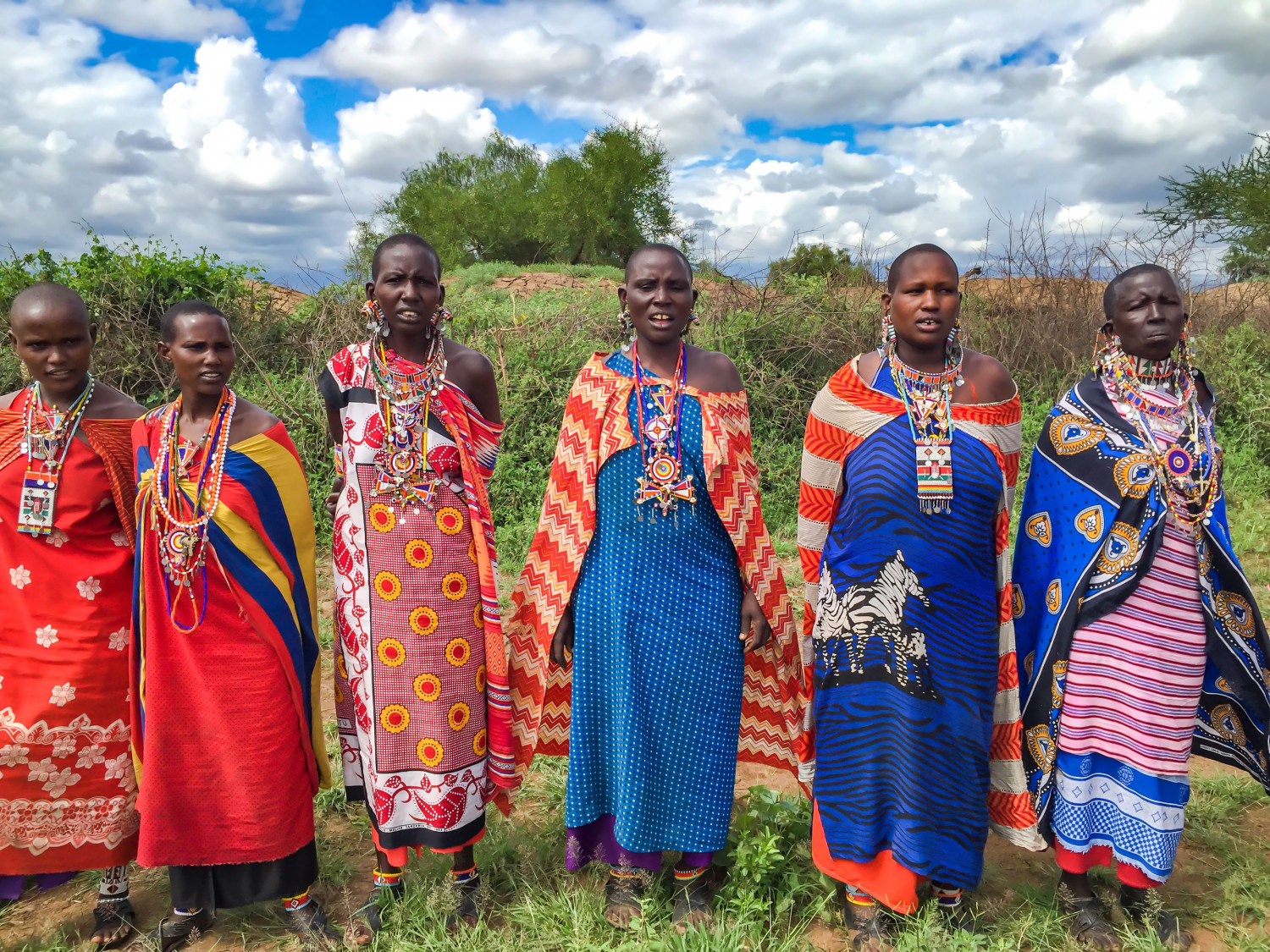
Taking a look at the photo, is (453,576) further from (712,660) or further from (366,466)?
(712,660)

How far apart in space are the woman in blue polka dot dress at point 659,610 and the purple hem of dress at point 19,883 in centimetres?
170

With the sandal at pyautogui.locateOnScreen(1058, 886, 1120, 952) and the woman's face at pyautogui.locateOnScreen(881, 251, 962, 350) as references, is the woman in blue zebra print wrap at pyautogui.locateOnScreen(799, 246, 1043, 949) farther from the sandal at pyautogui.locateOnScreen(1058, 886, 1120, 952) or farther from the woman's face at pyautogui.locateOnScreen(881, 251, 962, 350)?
the sandal at pyautogui.locateOnScreen(1058, 886, 1120, 952)

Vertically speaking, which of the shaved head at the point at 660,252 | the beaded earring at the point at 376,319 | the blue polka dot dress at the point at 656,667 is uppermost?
the shaved head at the point at 660,252

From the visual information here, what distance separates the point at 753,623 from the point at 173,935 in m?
2.02

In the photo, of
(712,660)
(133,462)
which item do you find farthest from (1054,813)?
(133,462)

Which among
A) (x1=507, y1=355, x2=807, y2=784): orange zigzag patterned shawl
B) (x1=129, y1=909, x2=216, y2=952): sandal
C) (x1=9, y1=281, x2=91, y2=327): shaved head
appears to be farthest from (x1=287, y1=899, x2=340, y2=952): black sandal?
(x1=9, y1=281, x2=91, y2=327): shaved head

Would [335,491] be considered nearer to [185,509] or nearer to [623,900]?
[185,509]

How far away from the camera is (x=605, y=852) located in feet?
9.14

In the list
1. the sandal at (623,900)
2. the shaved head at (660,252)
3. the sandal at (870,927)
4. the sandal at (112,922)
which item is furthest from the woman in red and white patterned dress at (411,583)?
the sandal at (870,927)

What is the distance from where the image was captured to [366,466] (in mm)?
2666

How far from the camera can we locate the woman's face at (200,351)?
2.60 meters

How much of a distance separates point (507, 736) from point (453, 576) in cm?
54

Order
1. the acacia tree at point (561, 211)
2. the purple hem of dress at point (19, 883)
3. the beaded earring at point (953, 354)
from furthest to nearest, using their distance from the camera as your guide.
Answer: the acacia tree at point (561, 211), the purple hem of dress at point (19, 883), the beaded earring at point (953, 354)

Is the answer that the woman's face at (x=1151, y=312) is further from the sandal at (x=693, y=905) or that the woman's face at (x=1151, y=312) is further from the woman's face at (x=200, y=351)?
the woman's face at (x=200, y=351)
